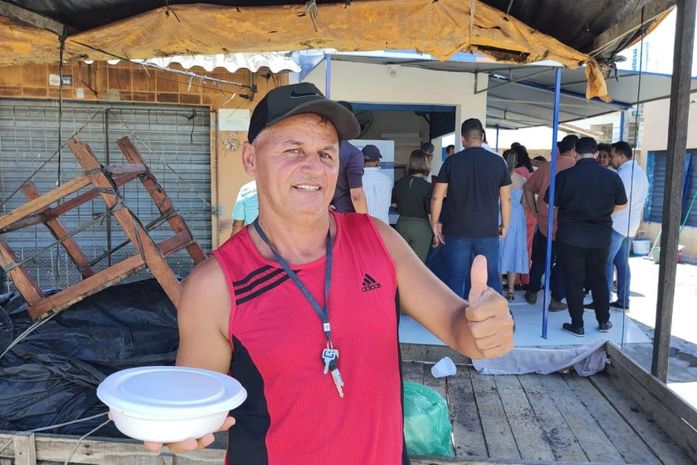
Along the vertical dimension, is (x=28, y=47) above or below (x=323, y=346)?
above

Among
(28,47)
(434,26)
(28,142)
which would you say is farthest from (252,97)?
(434,26)

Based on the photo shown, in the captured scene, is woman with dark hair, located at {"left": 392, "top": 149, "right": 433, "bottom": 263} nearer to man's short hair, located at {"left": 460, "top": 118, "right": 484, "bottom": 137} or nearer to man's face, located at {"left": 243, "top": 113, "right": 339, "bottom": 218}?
man's short hair, located at {"left": 460, "top": 118, "right": 484, "bottom": 137}

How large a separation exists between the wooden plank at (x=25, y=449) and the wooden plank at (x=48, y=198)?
4.74 ft

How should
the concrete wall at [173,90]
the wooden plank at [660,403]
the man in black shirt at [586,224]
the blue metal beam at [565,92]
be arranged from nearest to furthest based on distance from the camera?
the wooden plank at [660,403] → the man in black shirt at [586,224] → the concrete wall at [173,90] → the blue metal beam at [565,92]

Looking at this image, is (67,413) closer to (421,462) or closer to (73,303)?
(73,303)

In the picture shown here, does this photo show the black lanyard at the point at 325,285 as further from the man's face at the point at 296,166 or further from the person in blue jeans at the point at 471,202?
the person in blue jeans at the point at 471,202

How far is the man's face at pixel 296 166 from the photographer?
160cm

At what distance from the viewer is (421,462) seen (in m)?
2.37

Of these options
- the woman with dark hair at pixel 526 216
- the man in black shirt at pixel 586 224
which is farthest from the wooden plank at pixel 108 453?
the woman with dark hair at pixel 526 216

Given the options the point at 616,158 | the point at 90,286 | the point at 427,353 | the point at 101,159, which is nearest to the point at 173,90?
the point at 101,159

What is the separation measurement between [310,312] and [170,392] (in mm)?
419

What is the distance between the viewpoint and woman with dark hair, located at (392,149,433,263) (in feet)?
18.8

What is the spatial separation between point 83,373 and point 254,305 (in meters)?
2.15

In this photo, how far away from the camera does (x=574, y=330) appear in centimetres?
534
